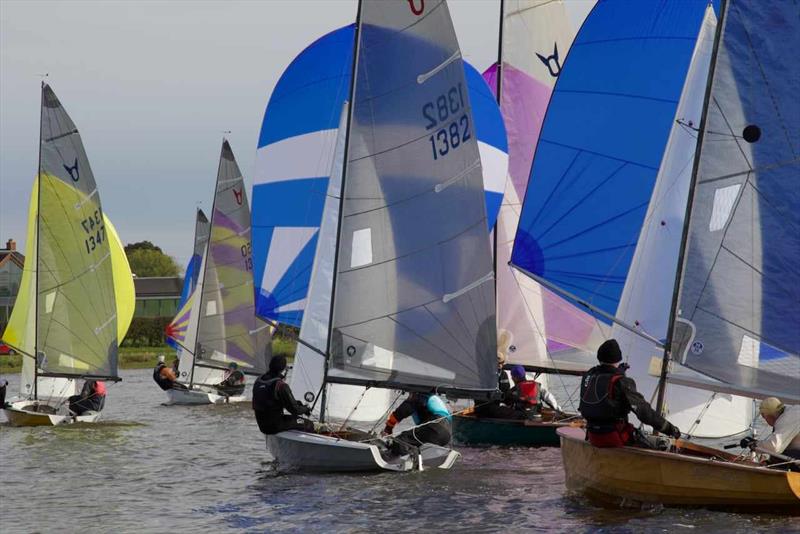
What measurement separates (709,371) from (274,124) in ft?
40.4

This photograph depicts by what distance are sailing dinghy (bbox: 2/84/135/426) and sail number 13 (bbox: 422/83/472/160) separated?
13.8 m

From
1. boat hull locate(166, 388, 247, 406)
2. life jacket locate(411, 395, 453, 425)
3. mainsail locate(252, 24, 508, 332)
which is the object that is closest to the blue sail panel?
mainsail locate(252, 24, 508, 332)

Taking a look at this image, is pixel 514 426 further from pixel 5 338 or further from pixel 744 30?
pixel 5 338

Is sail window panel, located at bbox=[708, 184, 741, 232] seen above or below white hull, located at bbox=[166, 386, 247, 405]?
above

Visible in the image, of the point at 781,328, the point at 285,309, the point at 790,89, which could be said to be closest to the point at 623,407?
the point at 781,328

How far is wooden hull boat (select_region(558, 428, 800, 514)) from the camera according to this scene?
12672 millimetres

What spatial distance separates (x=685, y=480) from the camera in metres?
13.1

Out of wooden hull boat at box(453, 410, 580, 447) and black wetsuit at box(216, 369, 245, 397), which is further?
black wetsuit at box(216, 369, 245, 397)

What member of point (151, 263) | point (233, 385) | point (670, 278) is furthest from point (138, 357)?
point (151, 263)

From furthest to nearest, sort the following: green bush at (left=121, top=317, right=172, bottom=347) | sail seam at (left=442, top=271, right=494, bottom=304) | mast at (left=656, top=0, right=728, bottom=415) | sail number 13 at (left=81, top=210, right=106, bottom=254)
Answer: green bush at (left=121, top=317, right=172, bottom=347) → sail number 13 at (left=81, top=210, right=106, bottom=254) → sail seam at (left=442, top=271, right=494, bottom=304) → mast at (left=656, top=0, right=728, bottom=415)

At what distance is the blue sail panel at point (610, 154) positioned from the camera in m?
20.0

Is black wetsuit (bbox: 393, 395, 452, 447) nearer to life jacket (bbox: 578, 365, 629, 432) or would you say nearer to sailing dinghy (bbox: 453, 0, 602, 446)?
life jacket (bbox: 578, 365, 629, 432)

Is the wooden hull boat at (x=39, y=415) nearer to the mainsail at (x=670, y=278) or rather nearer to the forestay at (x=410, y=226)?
the forestay at (x=410, y=226)

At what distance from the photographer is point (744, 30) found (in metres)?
13.8
